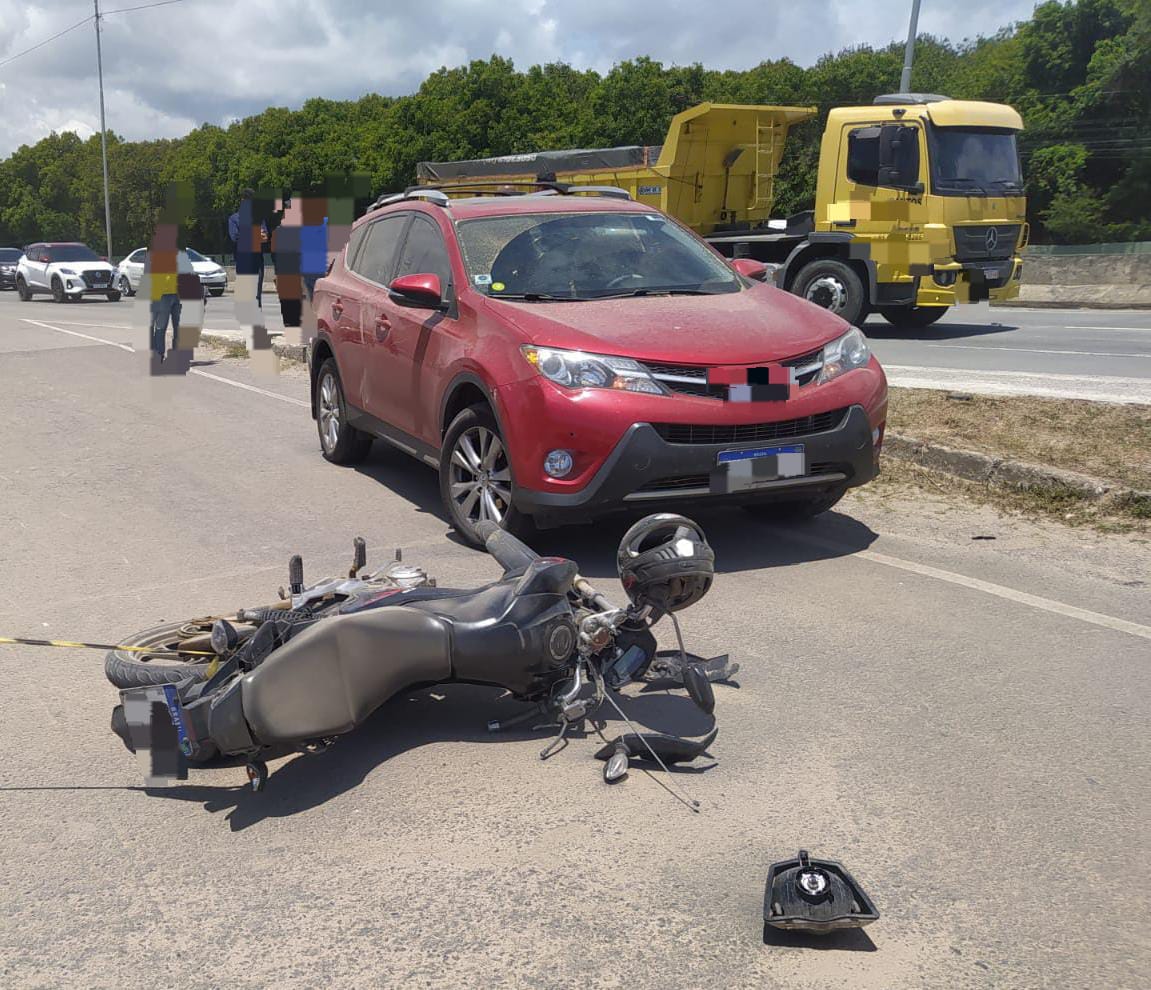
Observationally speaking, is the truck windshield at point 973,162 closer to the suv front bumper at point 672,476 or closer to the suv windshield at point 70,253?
the suv front bumper at point 672,476

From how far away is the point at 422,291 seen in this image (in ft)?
21.0

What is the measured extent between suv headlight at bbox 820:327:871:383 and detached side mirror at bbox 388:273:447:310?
204cm

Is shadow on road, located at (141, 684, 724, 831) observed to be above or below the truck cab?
below

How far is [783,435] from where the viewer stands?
572 centimetres

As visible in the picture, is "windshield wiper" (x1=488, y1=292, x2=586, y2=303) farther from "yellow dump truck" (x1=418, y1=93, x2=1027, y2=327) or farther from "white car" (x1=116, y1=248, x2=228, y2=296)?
"white car" (x1=116, y1=248, x2=228, y2=296)

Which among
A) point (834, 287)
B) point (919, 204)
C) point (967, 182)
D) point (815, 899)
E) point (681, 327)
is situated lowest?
point (815, 899)

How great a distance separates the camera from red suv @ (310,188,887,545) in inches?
216

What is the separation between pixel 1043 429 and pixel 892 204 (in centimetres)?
750

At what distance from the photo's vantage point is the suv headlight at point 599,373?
18.0 ft

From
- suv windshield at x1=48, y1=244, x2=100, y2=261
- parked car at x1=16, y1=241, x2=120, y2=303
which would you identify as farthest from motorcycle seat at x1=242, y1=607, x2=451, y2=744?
suv windshield at x1=48, y1=244, x2=100, y2=261

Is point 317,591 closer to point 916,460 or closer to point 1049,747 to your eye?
point 1049,747

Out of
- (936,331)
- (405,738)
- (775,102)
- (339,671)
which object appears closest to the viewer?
(339,671)

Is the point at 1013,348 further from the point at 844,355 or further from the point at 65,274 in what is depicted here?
the point at 65,274

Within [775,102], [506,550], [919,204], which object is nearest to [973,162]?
[919,204]
